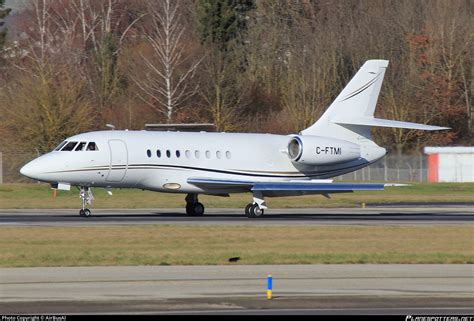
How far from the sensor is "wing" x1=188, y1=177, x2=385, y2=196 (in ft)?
123

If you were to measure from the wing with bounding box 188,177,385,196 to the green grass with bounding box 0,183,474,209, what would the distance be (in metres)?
7.63

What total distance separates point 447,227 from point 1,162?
30807 millimetres

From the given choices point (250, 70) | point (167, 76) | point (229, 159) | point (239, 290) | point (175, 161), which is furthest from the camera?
point (250, 70)

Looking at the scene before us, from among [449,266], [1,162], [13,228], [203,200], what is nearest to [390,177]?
[203,200]

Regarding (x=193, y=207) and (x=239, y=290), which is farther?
(x=193, y=207)

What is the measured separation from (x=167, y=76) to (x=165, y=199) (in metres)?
25.8

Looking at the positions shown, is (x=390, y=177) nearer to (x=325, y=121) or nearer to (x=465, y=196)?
(x=465, y=196)

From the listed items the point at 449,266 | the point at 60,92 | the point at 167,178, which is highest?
the point at 60,92

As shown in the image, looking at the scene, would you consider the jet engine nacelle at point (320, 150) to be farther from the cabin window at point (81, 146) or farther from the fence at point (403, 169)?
the fence at point (403, 169)

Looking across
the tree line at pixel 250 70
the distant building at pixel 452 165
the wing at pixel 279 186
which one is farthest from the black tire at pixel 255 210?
the distant building at pixel 452 165

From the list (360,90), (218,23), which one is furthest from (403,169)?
(360,90)

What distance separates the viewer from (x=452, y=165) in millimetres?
66000

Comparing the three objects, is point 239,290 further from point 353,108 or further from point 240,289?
point 353,108

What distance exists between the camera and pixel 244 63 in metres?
80.3
